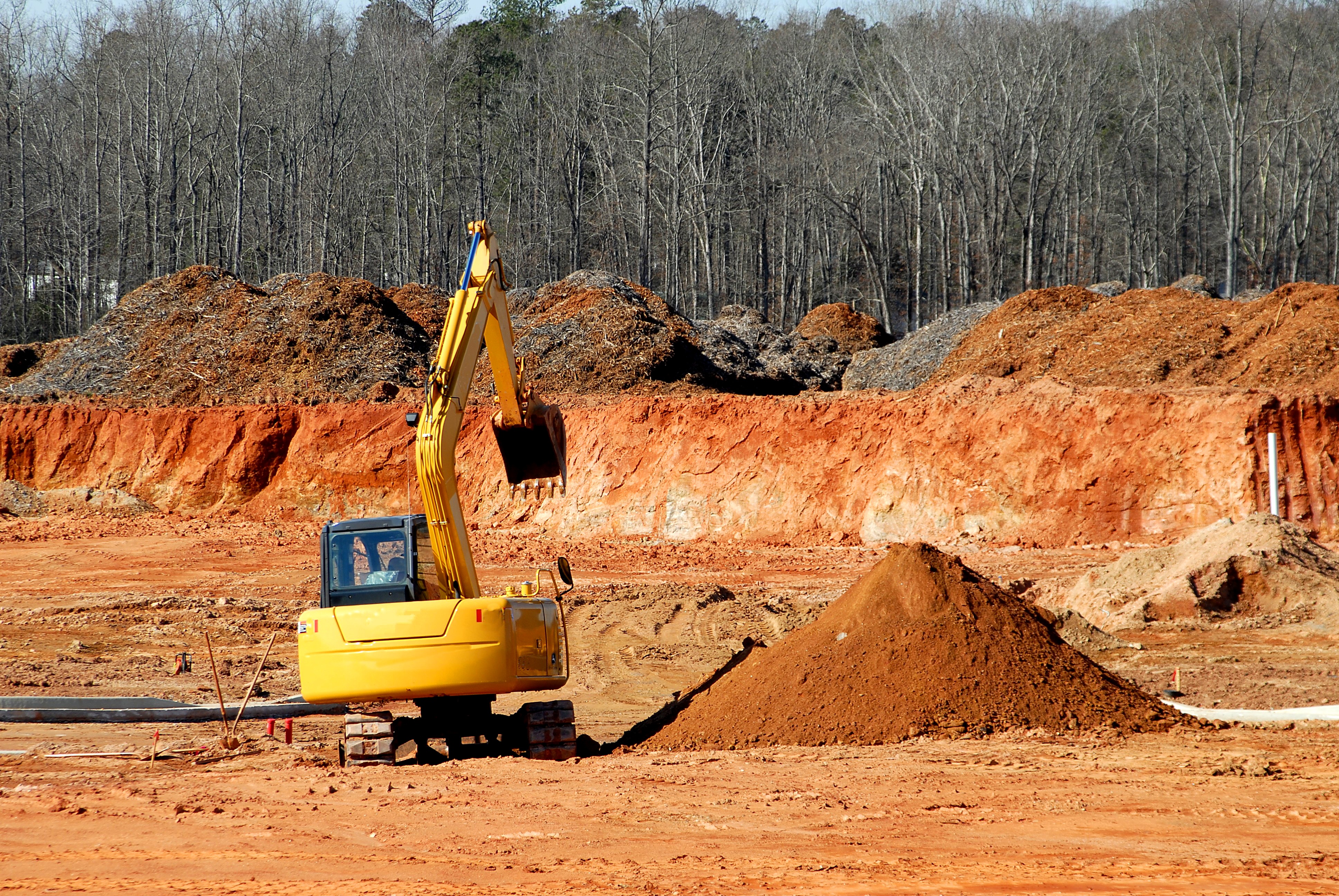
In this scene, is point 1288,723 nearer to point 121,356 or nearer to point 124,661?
point 124,661

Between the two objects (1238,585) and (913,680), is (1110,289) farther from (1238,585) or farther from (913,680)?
(913,680)

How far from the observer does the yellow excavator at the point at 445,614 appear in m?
7.90

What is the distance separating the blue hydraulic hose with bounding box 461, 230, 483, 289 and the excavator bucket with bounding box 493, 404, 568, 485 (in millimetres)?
1345

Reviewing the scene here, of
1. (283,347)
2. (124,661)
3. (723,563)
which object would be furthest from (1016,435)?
(283,347)

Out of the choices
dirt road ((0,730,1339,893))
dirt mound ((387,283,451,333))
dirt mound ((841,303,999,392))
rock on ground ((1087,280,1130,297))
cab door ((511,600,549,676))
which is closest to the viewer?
dirt road ((0,730,1339,893))

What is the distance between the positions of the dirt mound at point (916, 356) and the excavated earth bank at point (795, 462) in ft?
21.4

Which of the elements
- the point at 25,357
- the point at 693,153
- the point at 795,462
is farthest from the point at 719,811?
the point at 693,153

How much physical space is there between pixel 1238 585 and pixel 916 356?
17.2 meters

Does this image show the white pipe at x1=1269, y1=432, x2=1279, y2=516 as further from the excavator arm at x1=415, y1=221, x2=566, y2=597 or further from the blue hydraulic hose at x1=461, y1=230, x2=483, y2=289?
the blue hydraulic hose at x1=461, y1=230, x2=483, y2=289

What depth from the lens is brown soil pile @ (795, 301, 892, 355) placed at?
39.9m

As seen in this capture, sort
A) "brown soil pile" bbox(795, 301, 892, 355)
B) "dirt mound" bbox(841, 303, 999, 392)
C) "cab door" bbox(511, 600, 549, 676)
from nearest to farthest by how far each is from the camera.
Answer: "cab door" bbox(511, 600, 549, 676)
"dirt mound" bbox(841, 303, 999, 392)
"brown soil pile" bbox(795, 301, 892, 355)

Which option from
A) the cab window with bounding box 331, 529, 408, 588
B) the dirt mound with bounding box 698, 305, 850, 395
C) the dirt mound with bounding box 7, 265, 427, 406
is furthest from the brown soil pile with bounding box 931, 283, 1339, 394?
the cab window with bounding box 331, 529, 408, 588

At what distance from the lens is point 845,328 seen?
4047 centimetres

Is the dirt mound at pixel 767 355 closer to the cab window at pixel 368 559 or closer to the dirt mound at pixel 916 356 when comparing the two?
the dirt mound at pixel 916 356
